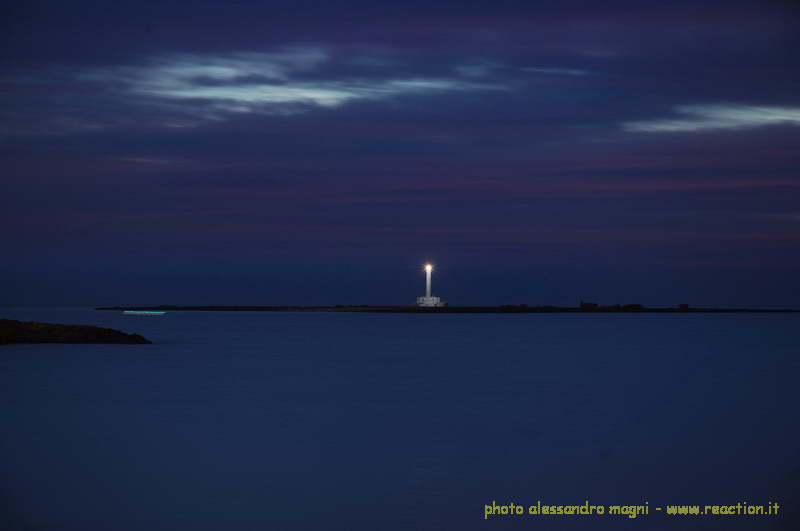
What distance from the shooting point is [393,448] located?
1959 cm

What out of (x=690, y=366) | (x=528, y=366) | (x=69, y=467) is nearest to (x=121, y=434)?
(x=69, y=467)

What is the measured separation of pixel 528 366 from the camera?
4194 centimetres

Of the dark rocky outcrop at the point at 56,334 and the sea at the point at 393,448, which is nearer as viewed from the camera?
the sea at the point at 393,448

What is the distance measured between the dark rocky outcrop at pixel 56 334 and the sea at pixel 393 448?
12.6m

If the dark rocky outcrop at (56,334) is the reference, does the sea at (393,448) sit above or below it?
below

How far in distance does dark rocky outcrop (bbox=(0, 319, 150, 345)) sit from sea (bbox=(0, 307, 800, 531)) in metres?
12.6

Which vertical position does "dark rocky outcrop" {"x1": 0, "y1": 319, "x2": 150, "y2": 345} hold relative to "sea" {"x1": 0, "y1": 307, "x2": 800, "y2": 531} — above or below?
above

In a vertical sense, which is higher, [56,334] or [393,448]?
[56,334]

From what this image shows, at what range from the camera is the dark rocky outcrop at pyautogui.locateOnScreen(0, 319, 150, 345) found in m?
51.6

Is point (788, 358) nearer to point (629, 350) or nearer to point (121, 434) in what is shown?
point (629, 350)

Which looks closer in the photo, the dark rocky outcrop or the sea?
the sea

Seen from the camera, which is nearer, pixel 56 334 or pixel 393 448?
pixel 393 448

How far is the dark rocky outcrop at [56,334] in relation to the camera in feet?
169

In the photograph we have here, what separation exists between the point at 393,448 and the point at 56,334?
38797 millimetres
